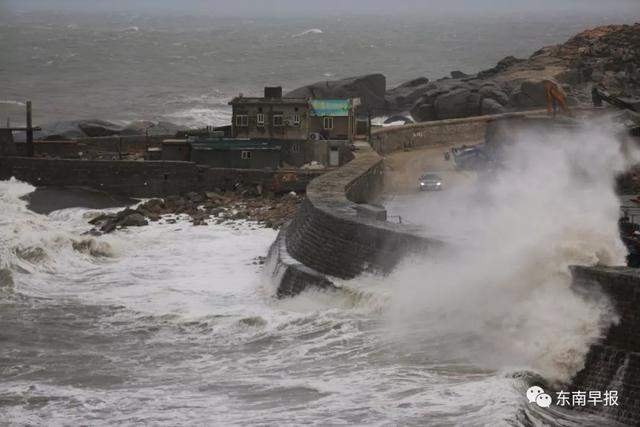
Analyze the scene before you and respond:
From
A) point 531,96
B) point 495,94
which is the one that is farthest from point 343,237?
point 495,94

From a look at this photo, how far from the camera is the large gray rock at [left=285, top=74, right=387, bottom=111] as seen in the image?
66.6 metres

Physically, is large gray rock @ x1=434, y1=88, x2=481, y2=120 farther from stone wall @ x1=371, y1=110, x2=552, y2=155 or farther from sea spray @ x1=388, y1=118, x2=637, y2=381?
sea spray @ x1=388, y1=118, x2=637, y2=381

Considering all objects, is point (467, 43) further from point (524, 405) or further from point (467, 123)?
point (524, 405)

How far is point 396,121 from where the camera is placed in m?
61.8

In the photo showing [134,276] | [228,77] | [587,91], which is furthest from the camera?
[228,77]

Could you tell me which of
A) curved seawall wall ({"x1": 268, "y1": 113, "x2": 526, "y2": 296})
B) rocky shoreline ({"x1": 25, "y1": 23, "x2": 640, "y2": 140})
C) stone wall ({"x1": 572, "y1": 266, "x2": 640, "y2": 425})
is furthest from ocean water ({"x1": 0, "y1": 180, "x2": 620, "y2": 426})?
rocky shoreline ({"x1": 25, "y1": 23, "x2": 640, "y2": 140})

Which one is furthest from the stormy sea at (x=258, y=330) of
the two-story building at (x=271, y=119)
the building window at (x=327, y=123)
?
the building window at (x=327, y=123)

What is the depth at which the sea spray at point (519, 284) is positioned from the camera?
928 inches

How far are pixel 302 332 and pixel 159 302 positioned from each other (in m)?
4.46

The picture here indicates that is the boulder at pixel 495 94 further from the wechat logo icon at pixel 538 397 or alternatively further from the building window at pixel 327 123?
the wechat logo icon at pixel 538 397

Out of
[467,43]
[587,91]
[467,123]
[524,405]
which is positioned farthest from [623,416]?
[467,43]

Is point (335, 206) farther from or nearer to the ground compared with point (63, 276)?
farther from the ground

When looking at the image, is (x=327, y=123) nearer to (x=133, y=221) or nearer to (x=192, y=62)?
(x=133, y=221)

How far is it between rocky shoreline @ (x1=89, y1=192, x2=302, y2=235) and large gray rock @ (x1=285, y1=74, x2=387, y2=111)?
24.1 metres
